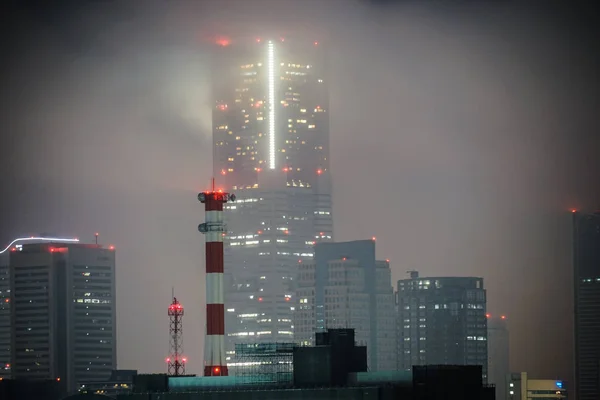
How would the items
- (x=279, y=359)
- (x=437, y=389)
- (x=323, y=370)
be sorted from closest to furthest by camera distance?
(x=437, y=389) < (x=323, y=370) < (x=279, y=359)

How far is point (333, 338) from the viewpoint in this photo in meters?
174

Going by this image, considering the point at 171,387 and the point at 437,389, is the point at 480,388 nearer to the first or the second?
the point at 437,389

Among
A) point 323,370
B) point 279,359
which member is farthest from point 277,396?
point 279,359

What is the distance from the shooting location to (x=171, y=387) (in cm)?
17662

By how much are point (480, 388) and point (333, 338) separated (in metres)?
18.4

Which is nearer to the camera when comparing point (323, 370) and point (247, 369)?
point (323, 370)

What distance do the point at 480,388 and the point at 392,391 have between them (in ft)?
24.3

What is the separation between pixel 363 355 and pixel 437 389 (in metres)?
16.5

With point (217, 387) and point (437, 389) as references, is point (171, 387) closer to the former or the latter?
point (217, 387)

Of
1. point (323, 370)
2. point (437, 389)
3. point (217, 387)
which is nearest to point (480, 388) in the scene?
point (437, 389)

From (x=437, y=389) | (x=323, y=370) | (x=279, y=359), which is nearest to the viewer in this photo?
(x=437, y=389)

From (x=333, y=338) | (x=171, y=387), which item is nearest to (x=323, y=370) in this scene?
(x=333, y=338)

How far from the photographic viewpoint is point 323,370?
560 feet

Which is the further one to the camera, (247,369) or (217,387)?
(247,369)
